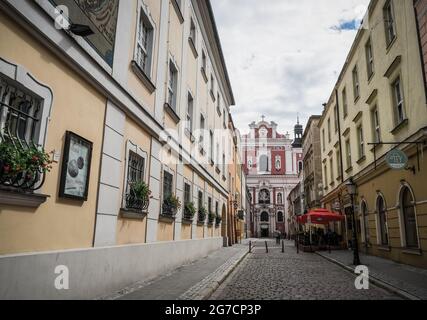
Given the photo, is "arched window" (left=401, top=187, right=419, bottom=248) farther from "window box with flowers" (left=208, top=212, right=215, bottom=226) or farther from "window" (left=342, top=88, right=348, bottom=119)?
"window box with flowers" (left=208, top=212, right=215, bottom=226)

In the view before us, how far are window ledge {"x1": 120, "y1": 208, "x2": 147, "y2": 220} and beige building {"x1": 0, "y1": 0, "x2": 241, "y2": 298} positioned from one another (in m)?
0.03

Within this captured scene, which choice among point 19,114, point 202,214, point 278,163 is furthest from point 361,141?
point 278,163

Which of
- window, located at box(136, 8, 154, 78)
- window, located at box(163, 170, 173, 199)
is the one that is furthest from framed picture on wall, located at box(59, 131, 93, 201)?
window, located at box(163, 170, 173, 199)

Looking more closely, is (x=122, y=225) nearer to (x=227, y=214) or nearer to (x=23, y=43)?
(x=23, y=43)

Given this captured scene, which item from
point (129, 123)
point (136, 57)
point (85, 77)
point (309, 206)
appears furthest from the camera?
point (309, 206)

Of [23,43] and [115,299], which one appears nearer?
[23,43]

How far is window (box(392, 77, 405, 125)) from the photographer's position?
1257cm

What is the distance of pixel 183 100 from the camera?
13.5 meters

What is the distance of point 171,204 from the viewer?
1120cm

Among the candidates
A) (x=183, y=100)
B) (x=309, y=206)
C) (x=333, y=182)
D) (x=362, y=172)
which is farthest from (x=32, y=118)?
(x=309, y=206)

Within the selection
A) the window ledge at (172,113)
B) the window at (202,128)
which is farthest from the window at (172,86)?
the window at (202,128)

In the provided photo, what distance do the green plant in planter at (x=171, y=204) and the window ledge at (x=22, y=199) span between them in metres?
6.02

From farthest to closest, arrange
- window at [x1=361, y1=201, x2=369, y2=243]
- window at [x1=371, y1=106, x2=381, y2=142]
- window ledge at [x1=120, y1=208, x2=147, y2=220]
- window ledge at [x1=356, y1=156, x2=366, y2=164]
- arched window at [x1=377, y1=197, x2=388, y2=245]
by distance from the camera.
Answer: window at [x1=361, y1=201, x2=369, y2=243], window ledge at [x1=356, y1=156, x2=366, y2=164], window at [x1=371, y1=106, x2=381, y2=142], arched window at [x1=377, y1=197, x2=388, y2=245], window ledge at [x1=120, y1=208, x2=147, y2=220]
